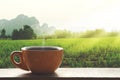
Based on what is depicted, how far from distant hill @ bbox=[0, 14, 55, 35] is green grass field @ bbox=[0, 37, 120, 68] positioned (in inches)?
2.5

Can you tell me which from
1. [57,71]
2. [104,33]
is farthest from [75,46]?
[57,71]

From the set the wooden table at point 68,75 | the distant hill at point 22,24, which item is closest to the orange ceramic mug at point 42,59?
the wooden table at point 68,75

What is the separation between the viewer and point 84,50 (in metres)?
1.85

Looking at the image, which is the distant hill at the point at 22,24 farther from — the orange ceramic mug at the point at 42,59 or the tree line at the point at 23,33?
the orange ceramic mug at the point at 42,59

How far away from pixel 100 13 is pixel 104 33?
0.45 feet

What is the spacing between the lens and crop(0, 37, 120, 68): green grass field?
70.6 inches

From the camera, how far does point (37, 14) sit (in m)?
1.83

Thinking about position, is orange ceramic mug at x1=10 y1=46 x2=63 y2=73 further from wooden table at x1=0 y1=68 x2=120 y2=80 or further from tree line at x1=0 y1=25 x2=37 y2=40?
tree line at x1=0 y1=25 x2=37 y2=40

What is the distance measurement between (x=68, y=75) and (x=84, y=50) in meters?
0.83

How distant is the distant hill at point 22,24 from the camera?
1.76 m

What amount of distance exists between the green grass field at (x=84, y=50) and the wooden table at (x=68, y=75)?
653mm

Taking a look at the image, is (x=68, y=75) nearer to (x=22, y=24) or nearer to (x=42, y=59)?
(x=42, y=59)

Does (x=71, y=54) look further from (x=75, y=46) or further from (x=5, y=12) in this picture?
(x=5, y=12)

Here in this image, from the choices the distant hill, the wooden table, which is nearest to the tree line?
the distant hill
